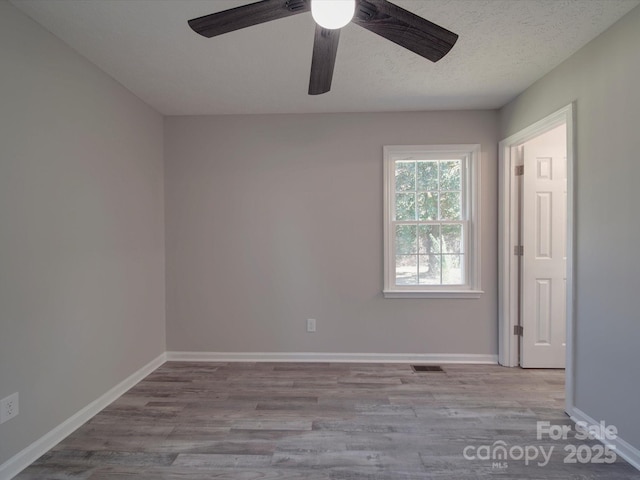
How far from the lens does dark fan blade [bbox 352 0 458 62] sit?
1.10m

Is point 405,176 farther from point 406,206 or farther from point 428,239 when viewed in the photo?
point 428,239

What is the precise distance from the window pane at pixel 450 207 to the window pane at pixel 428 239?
16cm

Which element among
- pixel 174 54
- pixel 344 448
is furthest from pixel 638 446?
pixel 174 54

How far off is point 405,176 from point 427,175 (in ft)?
0.73

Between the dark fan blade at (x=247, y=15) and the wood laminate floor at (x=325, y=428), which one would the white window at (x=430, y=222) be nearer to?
the wood laminate floor at (x=325, y=428)

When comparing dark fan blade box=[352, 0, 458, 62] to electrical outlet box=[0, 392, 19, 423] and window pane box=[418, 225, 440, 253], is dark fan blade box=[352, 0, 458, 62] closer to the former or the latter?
window pane box=[418, 225, 440, 253]

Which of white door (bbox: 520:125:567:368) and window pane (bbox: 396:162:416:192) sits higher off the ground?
window pane (bbox: 396:162:416:192)

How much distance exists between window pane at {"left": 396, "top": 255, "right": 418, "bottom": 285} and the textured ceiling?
1465 mm

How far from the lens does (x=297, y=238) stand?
300 centimetres

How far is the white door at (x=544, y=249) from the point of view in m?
2.72

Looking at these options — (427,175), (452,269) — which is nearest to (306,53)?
(427,175)

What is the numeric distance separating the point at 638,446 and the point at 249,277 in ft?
9.58

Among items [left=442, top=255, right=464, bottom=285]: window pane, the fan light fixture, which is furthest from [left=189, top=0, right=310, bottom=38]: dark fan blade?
[left=442, top=255, right=464, bottom=285]: window pane

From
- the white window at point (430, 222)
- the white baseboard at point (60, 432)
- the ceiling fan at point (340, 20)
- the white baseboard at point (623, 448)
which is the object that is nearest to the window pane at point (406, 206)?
the white window at point (430, 222)
